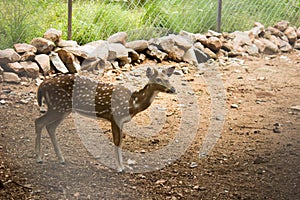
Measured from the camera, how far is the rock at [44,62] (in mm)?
4902

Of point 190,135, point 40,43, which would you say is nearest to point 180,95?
point 190,135

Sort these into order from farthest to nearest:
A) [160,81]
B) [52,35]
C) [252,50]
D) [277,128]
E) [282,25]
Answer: [282,25] < [252,50] < [52,35] < [277,128] < [160,81]

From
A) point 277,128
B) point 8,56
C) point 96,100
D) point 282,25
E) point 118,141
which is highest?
point 96,100

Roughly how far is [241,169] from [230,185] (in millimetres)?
262

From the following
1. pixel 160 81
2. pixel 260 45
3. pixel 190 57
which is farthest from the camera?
pixel 260 45

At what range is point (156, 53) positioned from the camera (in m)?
5.91

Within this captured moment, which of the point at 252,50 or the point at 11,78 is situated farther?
the point at 252,50

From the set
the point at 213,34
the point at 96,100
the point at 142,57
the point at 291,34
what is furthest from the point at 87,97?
the point at 291,34

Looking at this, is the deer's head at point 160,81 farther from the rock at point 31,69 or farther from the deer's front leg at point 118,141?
the rock at point 31,69

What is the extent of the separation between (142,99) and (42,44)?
2.18 meters

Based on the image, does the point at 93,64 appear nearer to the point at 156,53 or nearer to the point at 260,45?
the point at 156,53

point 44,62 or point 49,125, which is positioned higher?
point 49,125

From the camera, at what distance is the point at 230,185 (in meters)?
3.07

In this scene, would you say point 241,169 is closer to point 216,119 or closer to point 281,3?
point 216,119
